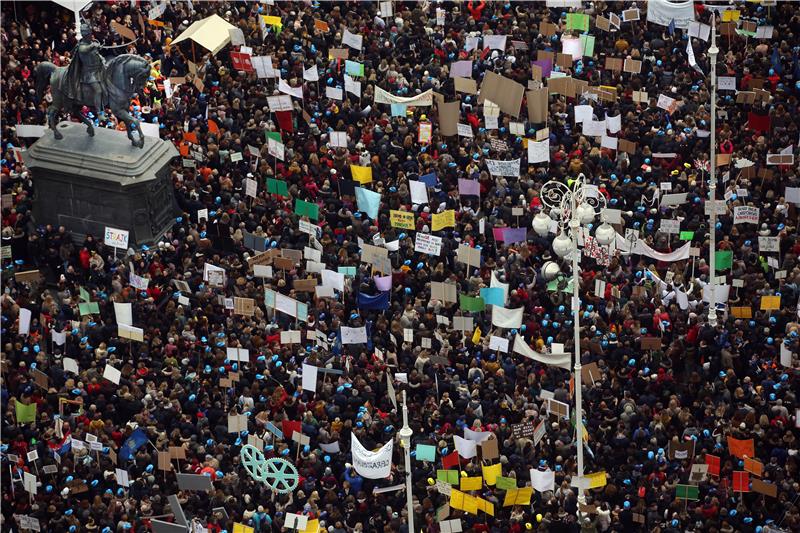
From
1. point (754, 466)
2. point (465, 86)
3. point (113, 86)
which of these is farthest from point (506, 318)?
point (113, 86)

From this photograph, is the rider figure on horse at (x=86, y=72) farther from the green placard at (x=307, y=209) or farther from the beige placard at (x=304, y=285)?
the beige placard at (x=304, y=285)

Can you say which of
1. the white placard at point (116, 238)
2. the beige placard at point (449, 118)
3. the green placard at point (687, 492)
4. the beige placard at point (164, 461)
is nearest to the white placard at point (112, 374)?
the beige placard at point (164, 461)

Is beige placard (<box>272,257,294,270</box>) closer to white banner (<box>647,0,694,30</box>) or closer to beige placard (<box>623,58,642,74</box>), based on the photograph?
beige placard (<box>623,58,642,74</box>)

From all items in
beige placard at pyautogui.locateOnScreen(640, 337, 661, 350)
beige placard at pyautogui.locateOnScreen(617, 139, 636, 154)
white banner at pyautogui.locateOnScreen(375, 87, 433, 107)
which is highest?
white banner at pyautogui.locateOnScreen(375, 87, 433, 107)

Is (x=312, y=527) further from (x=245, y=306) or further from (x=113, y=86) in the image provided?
(x=113, y=86)

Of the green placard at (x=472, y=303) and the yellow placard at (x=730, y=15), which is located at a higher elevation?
the yellow placard at (x=730, y=15)

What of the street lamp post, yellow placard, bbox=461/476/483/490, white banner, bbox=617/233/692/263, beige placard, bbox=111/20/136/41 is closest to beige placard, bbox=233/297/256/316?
yellow placard, bbox=461/476/483/490
